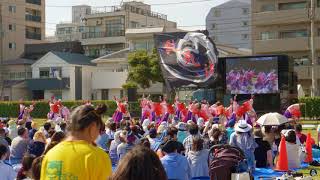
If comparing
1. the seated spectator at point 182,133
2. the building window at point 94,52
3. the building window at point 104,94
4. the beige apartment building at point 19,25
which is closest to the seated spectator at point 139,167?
the seated spectator at point 182,133

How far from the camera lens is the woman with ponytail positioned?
12.7 ft

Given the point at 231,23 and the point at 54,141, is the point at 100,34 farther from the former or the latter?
the point at 54,141

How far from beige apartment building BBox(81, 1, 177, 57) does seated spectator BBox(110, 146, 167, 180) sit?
5570 centimetres

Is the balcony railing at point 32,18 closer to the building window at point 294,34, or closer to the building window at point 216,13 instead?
the building window at point 216,13

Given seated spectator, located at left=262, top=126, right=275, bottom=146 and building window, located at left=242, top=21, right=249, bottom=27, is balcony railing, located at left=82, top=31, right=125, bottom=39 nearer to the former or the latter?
building window, located at left=242, top=21, right=249, bottom=27

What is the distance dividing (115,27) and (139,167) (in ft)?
188

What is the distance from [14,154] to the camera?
37.9 feet

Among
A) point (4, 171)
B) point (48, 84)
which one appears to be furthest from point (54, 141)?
point (48, 84)

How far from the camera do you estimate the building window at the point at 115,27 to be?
5888cm

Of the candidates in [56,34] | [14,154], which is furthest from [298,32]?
[56,34]

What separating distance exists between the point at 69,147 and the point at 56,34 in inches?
3259

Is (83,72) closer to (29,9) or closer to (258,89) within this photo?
(29,9)

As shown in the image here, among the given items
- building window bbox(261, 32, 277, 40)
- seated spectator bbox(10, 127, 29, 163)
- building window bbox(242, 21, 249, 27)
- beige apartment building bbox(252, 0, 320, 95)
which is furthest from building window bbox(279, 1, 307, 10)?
seated spectator bbox(10, 127, 29, 163)

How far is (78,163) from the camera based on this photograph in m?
3.86
